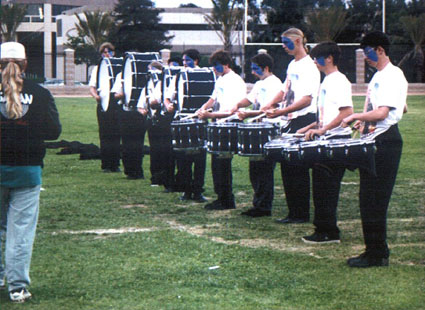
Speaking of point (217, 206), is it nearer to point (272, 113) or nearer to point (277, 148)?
point (272, 113)

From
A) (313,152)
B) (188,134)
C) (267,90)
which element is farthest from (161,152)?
(313,152)

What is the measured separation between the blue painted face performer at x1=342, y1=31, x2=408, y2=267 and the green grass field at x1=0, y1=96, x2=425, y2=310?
0.25 m

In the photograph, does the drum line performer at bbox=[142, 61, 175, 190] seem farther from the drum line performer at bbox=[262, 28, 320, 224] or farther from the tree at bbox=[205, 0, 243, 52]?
the tree at bbox=[205, 0, 243, 52]

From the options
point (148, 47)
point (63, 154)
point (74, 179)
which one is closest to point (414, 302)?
point (74, 179)

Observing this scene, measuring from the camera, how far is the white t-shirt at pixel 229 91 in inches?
364

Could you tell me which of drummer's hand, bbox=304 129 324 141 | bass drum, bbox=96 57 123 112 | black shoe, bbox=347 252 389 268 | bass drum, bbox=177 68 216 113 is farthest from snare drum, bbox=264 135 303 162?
bass drum, bbox=96 57 123 112

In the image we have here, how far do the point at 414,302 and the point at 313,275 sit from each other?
2.98 feet

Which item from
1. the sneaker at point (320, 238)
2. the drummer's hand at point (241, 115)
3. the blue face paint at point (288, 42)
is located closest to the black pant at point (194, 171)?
the drummer's hand at point (241, 115)

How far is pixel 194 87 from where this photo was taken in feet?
33.1

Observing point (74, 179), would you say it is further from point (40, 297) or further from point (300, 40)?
point (40, 297)

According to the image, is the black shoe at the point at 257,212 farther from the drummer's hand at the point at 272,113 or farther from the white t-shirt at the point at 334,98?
the white t-shirt at the point at 334,98

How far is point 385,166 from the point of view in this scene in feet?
21.0

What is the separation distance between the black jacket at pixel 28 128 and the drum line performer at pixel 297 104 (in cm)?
294

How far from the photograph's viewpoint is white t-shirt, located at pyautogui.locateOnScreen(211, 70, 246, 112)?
30.3 ft
